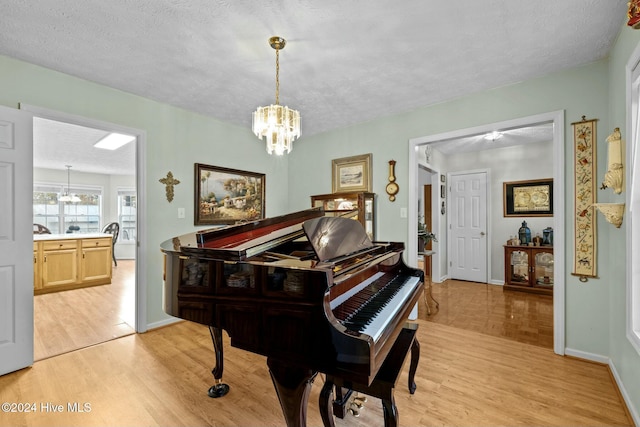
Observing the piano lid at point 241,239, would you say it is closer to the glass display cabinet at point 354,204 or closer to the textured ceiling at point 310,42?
the textured ceiling at point 310,42

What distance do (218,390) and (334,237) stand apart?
1311 mm

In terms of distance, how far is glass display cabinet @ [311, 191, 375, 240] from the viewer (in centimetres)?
358

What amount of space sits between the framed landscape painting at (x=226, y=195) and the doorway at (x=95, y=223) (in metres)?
0.69

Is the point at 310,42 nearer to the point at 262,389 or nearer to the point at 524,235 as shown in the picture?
the point at 262,389

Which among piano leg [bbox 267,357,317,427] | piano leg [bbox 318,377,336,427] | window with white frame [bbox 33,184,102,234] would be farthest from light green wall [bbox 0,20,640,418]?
window with white frame [bbox 33,184,102,234]

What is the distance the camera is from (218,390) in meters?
1.86

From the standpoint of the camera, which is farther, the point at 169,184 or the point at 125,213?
the point at 125,213

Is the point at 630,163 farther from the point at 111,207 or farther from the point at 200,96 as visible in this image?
the point at 111,207

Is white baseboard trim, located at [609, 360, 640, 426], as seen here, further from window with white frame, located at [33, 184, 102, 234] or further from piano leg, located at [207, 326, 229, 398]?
window with white frame, located at [33, 184, 102, 234]

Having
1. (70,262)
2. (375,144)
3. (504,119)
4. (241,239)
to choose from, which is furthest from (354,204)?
(70,262)

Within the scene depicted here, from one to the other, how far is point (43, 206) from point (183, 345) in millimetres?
6856

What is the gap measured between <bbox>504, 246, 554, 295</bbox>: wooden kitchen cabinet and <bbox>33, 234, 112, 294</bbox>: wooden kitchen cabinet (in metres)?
6.88

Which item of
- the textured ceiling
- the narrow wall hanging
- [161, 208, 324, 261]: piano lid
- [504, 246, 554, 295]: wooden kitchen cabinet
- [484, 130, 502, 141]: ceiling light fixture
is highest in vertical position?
the textured ceiling

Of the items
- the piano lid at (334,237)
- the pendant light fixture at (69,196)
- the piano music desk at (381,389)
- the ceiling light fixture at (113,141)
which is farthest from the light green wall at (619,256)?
the pendant light fixture at (69,196)
